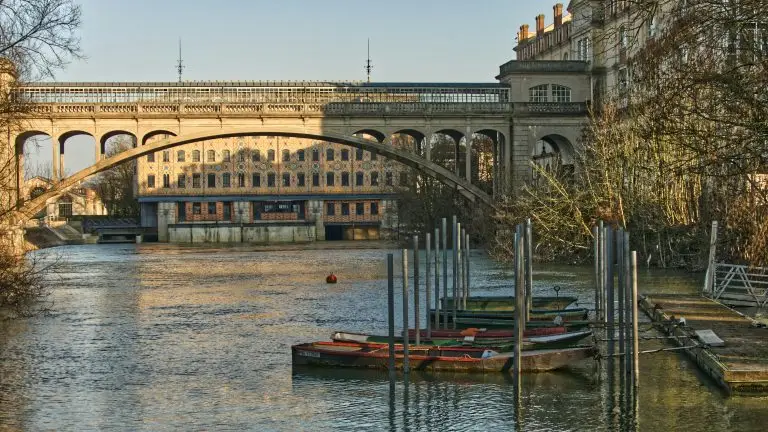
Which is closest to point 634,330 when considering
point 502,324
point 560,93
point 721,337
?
point 721,337

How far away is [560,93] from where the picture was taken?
54094 mm

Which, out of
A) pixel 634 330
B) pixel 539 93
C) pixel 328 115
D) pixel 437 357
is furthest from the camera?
pixel 539 93

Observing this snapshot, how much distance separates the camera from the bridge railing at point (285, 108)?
5006 centimetres

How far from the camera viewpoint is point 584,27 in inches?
2105

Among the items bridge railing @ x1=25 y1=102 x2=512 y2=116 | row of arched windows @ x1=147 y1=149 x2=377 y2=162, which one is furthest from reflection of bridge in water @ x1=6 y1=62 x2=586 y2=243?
row of arched windows @ x1=147 y1=149 x2=377 y2=162

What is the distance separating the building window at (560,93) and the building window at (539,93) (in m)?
0.37

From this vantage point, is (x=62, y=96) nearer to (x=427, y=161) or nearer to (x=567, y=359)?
(x=427, y=161)

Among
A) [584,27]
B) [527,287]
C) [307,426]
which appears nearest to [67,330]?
[527,287]

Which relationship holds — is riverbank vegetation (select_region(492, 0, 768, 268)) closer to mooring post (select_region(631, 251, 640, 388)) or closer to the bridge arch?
mooring post (select_region(631, 251, 640, 388))

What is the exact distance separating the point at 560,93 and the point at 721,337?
3780cm

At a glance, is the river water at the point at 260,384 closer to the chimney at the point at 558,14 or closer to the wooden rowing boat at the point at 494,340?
the wooden rowing boat at the point at 494,340

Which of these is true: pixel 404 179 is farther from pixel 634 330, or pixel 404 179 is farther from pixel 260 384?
pixel 634 330

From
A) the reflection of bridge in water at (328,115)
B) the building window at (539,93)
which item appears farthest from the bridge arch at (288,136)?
the building window at (539,93)

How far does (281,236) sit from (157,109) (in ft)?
113
